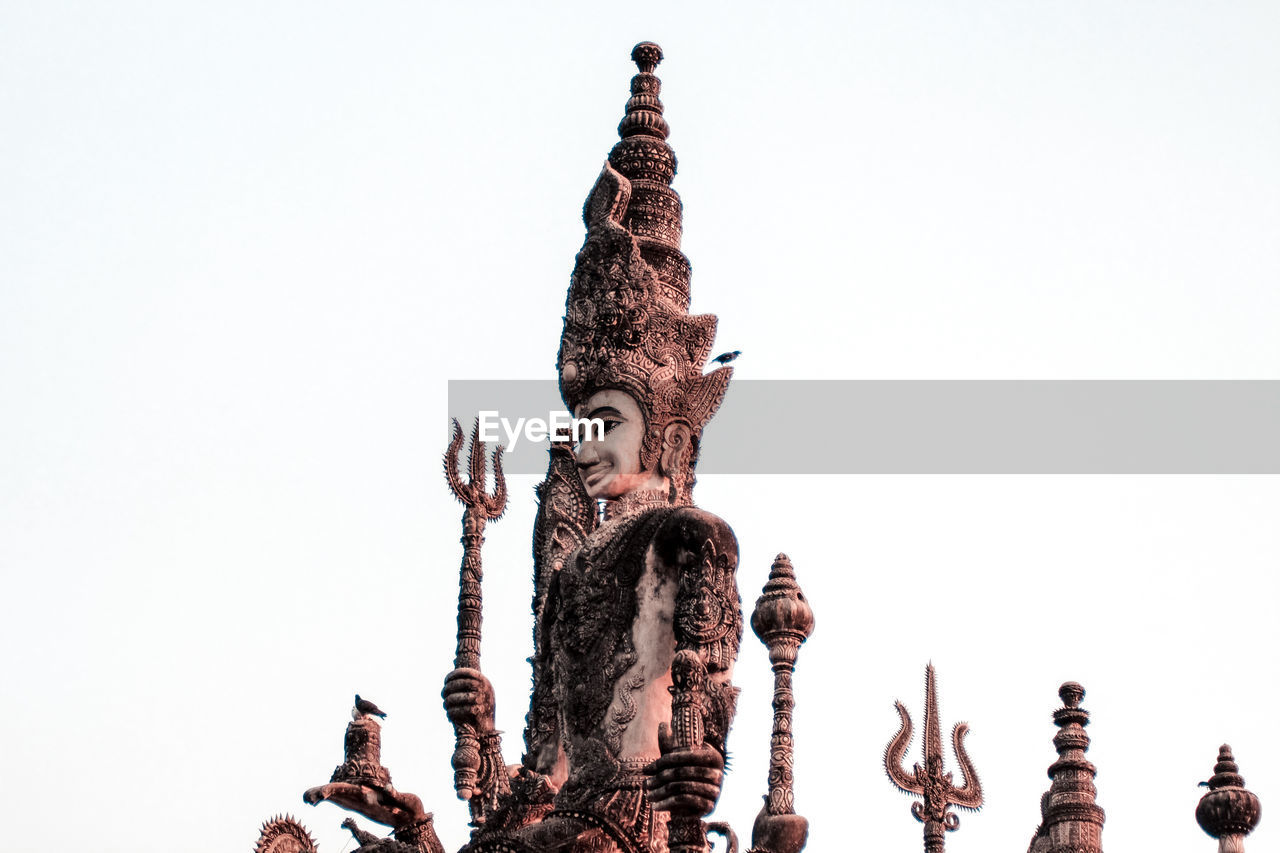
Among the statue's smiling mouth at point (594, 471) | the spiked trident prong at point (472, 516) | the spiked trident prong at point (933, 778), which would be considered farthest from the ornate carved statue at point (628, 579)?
the spiked trident prong at point (933, 778)

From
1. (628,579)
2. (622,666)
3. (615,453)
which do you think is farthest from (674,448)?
(622,666)

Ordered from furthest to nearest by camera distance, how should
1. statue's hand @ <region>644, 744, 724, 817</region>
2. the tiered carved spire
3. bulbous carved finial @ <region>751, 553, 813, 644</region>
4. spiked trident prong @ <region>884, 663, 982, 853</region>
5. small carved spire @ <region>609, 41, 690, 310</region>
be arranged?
1. spiked trident prong @ <region>884, 663, 982, 853</region>
2. small carved spire @ <region>609, 41, 690, 310</region>
3. the tiered carved spire
4. bulbous carved finial @ <region>751, 553, 813, 644</region>
5. statue's hand @ <region>644, 744, 724, 817</region>

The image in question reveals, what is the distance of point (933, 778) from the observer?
23.2m

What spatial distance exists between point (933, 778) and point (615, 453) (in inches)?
235

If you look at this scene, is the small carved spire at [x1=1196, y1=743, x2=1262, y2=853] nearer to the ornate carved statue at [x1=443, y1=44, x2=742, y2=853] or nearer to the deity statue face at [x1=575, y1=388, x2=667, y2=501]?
the ornate carved statue at [x1=443, y1=44, x2=742, y2=853]

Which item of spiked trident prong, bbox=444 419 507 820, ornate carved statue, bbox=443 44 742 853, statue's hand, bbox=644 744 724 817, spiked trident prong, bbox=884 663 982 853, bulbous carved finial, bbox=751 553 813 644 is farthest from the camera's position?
spiked trident prong, bbox=444 419 507 820

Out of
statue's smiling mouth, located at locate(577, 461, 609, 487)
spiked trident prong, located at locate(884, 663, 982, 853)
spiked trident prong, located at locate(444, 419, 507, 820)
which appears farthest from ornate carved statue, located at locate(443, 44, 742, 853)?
spiked trident prong, located at locate(884, 663, 982, 853)

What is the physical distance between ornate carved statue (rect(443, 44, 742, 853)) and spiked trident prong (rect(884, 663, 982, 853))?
486 centimetres

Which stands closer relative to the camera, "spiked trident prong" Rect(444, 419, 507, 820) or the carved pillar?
the carved pillar

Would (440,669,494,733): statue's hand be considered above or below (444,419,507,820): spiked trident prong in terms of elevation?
below

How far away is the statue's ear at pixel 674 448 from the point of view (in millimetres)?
19406

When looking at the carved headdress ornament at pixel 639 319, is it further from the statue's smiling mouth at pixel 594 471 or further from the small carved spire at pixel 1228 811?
the small carved spire at pixel 1228 811

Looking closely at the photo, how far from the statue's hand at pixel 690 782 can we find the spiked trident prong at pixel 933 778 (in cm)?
697

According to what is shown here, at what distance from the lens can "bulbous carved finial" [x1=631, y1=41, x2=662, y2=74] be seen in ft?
70.1
